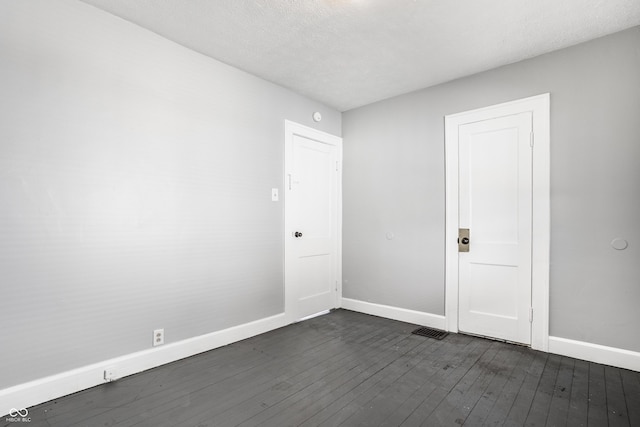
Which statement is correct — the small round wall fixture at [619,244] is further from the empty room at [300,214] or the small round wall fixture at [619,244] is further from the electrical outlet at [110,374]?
the electrical outlet at [110,374]

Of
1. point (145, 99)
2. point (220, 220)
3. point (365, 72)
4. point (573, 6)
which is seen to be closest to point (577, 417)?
point (573, 6)

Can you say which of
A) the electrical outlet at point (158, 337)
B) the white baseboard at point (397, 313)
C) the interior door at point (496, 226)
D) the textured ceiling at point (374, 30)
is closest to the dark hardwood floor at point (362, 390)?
the electrical outlet at point (158, 337)

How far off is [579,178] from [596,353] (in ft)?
4.69

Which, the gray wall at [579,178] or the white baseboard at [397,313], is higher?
the gray wall at [579,178]

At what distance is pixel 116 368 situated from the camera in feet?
7.54

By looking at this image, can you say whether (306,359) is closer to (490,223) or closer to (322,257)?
(322,257)

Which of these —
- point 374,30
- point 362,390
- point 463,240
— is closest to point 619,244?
point 463,240

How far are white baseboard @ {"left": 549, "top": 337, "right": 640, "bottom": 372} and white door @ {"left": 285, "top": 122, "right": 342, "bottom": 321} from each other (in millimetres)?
2376

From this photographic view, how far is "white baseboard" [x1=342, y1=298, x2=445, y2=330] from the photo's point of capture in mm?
3478

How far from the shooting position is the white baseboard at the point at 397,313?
3478 mm

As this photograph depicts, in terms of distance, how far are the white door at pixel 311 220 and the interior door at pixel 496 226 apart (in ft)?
5.12

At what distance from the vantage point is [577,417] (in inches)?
73.9

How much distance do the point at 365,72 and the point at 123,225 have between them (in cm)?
257

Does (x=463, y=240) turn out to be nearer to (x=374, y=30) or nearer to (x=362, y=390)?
(x=362, y=390)
